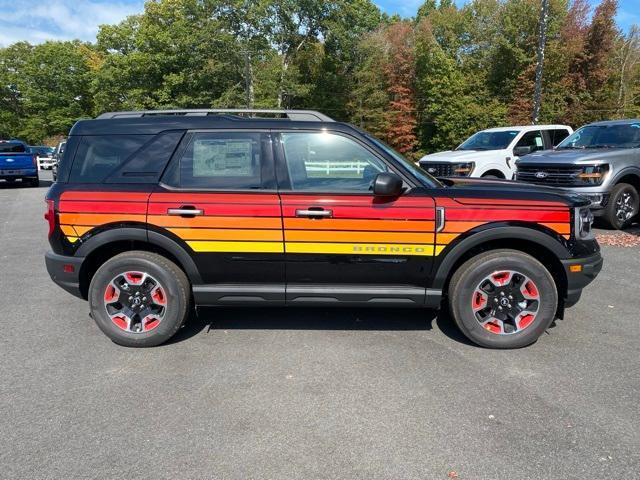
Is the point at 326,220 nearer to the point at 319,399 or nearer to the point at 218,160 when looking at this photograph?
the point at 218,160

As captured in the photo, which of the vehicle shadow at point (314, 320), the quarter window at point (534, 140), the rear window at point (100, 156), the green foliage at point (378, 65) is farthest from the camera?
the green foliage at point (378, 65)

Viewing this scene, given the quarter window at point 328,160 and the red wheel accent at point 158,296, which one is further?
the red wheel accent at point 158,296

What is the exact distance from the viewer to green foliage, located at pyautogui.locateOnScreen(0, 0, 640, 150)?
35.4 metres

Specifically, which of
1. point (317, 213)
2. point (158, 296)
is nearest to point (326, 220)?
point (317, 213)

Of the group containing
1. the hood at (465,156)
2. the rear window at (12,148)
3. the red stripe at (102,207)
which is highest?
the rear window at (12,148)

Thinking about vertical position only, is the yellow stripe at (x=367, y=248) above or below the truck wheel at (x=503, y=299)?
above

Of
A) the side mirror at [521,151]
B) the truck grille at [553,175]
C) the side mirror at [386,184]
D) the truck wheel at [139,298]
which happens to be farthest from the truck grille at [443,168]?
the truck wheel at [139,298]

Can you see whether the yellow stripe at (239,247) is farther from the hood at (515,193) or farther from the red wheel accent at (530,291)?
the red wheel accent at (530,291)

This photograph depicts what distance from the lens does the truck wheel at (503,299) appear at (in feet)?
12.7

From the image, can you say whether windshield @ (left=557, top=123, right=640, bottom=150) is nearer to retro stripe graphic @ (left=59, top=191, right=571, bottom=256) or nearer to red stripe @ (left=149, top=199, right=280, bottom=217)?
retro stripe graphic @ (left=59, top=191, right=571, bottom=256)

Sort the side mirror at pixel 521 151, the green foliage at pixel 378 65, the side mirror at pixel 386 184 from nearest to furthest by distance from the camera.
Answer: the side mirror at pixel 386 184, the side mirror at pixel 521 151, the green foliage at pixel 378 65

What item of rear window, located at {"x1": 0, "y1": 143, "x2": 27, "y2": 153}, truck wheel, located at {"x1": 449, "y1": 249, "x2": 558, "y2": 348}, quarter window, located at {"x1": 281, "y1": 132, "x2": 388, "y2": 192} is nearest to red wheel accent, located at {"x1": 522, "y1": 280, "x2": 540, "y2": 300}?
truck wheel, located at {"x1": 449, "y1": 249, "x2": 558, "y2": 348}

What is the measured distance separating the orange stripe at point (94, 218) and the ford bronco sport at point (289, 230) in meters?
0.01

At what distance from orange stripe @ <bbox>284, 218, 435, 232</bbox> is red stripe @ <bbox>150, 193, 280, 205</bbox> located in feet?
0.74
